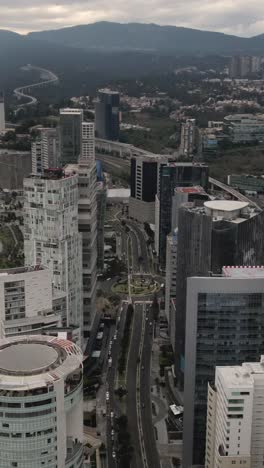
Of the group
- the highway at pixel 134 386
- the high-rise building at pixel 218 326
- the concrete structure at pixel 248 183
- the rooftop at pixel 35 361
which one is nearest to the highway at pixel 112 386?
the highway at pixel 134 386

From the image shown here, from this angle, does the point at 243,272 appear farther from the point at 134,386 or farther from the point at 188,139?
the point at 188,139

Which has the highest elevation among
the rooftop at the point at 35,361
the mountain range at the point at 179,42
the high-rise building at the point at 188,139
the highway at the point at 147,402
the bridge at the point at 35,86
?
the mountain range at the point at 179,42

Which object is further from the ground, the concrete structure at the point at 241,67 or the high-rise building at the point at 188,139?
the concrete structure at the point at 241,67

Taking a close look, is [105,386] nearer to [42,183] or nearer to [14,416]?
[42,183]

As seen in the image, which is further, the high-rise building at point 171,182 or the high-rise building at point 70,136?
the high-rise building at point 70,136

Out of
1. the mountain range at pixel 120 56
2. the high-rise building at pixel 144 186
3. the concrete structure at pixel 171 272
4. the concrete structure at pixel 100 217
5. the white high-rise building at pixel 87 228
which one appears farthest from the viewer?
the mountain range at pixel 120 56

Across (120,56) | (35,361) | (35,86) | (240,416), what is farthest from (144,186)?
(120,56)

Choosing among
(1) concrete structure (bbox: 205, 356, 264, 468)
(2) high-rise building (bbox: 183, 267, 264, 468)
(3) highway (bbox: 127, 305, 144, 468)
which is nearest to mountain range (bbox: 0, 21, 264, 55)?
(3) highway (bbox: 127, 305, 144, 468)

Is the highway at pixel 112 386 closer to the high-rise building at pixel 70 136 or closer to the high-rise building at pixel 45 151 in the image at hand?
the high-rise building at pixel 70 136
